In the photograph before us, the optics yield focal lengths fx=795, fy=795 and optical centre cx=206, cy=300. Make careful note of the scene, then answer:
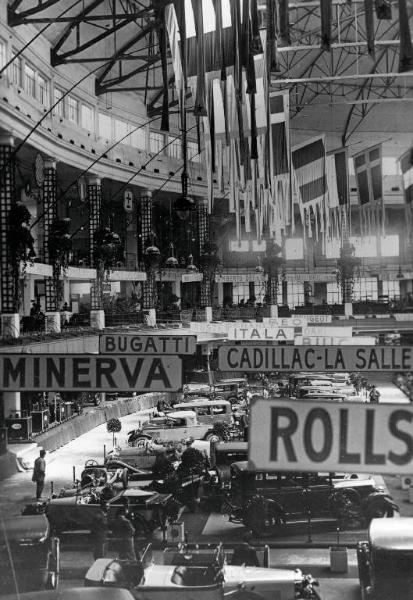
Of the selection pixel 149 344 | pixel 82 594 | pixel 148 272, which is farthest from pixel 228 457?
pixel 148 272

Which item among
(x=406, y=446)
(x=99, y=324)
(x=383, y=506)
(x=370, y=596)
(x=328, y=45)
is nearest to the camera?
(x=406, y=446)

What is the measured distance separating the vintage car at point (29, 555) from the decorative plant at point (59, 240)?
17340 millimetres

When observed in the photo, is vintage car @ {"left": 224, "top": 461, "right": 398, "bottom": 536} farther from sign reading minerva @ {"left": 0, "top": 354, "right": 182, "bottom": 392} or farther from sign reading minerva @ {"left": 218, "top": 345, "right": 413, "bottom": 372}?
sign reading minerva @ {"left": 0, "top": 354, "right": 182, "bottom": 392}

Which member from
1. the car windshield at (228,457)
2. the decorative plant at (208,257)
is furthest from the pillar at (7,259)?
the decorative plant at (208,257)

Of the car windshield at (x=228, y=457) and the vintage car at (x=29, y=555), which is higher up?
the car windshield at (x=228, y=457)

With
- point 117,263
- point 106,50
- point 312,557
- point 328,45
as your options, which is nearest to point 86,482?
point 312,557

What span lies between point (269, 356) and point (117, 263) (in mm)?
23908

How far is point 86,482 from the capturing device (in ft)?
59.9

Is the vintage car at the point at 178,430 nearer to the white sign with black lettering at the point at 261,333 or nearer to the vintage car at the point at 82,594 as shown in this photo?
the white sign with black lettering at the point at 261,333

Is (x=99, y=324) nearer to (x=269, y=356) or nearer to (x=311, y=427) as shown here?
(x=269, y=356)

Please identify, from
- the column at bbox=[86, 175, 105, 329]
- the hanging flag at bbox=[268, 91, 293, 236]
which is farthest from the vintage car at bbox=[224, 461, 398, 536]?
the column at bbox=[86, 175, 105, 329]

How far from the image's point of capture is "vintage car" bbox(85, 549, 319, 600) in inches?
417

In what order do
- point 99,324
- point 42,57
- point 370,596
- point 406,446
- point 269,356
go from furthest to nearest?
point 99,324 < point 42,57 < point 269,356 < point 370,596 < point 406,446

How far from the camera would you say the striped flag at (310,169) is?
78.6ft
